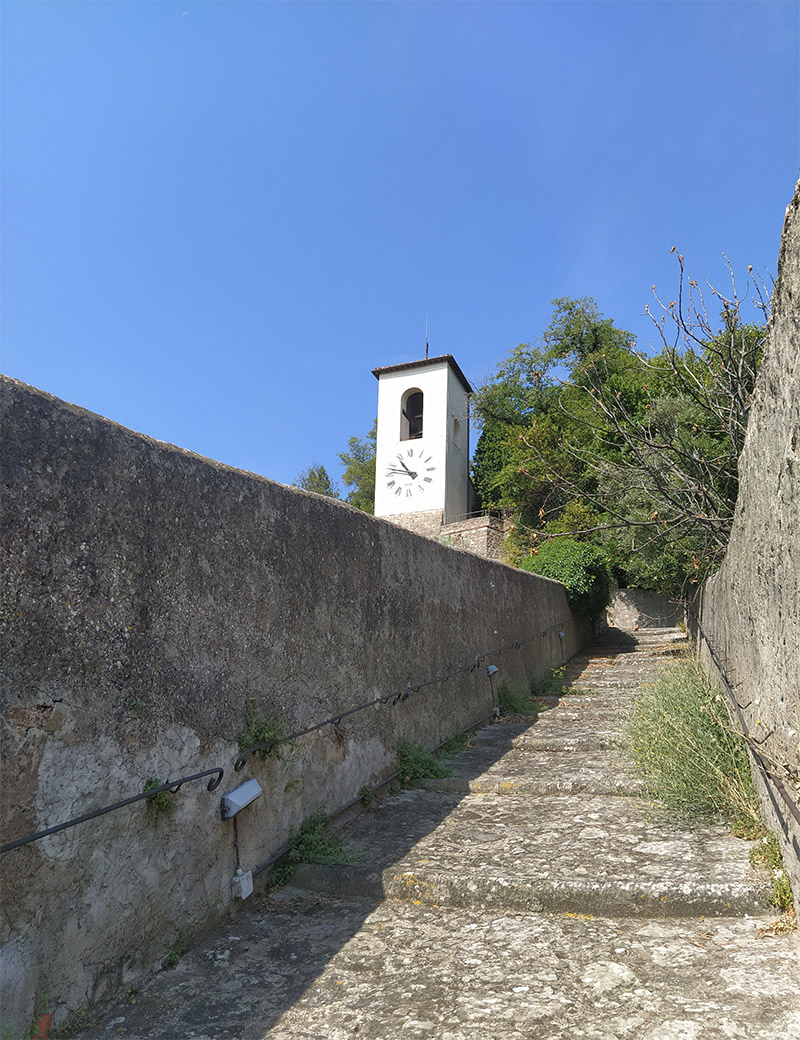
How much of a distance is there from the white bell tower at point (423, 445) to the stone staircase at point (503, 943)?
2625cm

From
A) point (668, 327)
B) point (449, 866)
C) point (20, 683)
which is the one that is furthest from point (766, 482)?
point (668, 327)

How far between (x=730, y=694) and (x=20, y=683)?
12.7 feet

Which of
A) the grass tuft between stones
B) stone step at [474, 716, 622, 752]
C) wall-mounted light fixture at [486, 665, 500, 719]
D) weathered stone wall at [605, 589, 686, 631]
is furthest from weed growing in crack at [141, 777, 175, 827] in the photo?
weathered stone wall at [605, 589, 686, 631]

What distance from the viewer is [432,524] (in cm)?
3022

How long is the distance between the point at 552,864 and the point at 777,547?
5.66 ft

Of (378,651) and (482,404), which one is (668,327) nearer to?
(378,651)

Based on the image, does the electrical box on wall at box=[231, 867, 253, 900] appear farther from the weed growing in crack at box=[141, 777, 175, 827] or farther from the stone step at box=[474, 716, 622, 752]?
the stone step at box=[474, 716, 622, 752]

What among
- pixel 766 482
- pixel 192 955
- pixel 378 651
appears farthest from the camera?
pixel 378 651

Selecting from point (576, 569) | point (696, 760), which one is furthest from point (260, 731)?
point (576, 569)

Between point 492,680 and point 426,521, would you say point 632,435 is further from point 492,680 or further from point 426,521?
point 426,521

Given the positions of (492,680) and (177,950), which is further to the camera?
(492,680)

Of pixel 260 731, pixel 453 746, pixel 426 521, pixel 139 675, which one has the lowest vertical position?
pixel 453 746

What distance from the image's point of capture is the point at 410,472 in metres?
31.0

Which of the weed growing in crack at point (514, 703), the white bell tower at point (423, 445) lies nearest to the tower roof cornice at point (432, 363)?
the white bell tower at point (423, 445)
